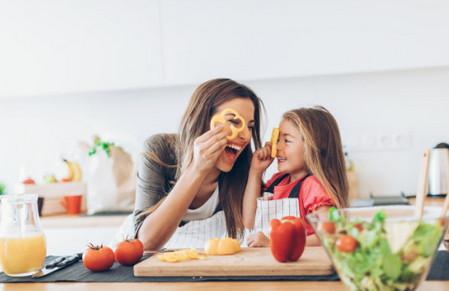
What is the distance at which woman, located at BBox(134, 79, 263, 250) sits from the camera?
5.76 feet

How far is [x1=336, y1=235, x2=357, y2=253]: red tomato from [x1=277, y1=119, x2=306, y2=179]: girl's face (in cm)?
94

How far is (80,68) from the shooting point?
302cm

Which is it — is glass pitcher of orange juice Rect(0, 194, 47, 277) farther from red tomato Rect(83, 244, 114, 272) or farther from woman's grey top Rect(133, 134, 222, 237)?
woman's grey top Rect(133, 134, 222, 237)

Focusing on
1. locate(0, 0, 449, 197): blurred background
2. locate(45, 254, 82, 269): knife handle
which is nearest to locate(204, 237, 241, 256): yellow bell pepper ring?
locate(45, 254, 82, 269): knife handle

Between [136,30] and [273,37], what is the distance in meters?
0.66

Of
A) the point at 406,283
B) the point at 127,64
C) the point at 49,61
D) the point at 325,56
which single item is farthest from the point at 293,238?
the point at 49,61

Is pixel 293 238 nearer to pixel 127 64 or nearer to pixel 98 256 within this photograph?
pixel 98 256

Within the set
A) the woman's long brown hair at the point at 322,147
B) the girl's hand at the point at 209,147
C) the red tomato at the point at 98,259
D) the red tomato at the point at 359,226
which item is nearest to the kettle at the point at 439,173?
the woman's long brown hair at the point at 322,147

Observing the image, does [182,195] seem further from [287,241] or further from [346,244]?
[346,244]

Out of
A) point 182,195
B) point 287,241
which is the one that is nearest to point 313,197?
point 182,195

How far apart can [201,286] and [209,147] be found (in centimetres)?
61

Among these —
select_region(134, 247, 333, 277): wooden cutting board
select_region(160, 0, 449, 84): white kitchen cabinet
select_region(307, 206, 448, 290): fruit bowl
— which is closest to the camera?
select_region(307, 206, 448, 290): fruit bowl

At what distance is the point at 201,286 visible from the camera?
1.20m

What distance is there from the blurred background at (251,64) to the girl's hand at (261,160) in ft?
3.25
